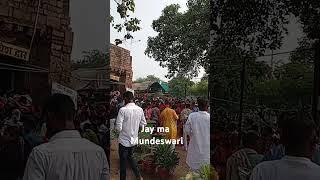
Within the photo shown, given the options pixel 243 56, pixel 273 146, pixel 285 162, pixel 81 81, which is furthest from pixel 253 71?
pixel 285 162

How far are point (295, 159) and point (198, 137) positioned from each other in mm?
2817

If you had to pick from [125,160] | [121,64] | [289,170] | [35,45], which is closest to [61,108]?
[289,170]

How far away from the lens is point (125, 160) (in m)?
5.15

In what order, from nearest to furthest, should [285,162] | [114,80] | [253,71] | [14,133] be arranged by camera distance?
[285,162] → [14,133] → [114,80] → [253,71]

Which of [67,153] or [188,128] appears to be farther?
[188,128]

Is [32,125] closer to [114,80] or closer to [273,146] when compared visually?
[114,80]

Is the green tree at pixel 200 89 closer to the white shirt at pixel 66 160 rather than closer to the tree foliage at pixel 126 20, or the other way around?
the tree foliage at pixel 126 20

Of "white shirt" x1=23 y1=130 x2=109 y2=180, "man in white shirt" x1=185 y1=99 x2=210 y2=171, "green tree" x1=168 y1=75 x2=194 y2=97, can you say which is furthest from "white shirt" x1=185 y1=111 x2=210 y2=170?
"white shirt" x1=23 y1=130 x2=109 y2=180

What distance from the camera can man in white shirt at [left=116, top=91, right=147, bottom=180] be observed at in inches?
202

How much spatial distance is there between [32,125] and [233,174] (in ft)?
7.00

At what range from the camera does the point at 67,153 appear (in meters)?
2.69

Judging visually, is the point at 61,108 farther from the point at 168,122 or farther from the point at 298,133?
the point at 168,122

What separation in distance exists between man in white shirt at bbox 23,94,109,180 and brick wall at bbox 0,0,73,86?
6.68ft

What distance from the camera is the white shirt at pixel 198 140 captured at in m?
5.32
